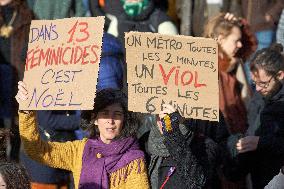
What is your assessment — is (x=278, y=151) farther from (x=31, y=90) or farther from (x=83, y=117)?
(x=31, y=90)

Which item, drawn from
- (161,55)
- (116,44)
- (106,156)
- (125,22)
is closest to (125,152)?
(106,156)

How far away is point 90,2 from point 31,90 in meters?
3.55

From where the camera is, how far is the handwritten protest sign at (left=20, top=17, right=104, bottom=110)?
5711 mm

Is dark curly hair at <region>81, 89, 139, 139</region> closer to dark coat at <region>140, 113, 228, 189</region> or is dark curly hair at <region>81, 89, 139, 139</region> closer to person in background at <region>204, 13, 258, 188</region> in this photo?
dark coat at <region>140, 113, 228, 189</region>

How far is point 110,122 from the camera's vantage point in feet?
19.0

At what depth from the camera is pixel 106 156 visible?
5.76 meters

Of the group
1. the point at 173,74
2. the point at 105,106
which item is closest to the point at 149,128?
the point at 105,106

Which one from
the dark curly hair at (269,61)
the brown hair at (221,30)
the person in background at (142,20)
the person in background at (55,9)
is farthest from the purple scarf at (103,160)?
the person in background at (55,9)

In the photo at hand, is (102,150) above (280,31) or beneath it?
beneath

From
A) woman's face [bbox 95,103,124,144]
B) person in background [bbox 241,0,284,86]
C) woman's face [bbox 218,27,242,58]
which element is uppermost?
person in background [bbox 241,0,284,86]

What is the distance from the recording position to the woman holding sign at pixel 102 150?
5691 mm

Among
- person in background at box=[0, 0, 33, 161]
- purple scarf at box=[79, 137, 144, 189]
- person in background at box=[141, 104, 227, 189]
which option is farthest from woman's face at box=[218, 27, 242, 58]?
purple scarf at box=[79, 137, 144, 189]

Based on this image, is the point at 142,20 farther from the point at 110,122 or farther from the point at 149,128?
the point at 110,122

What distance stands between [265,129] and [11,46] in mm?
3155
